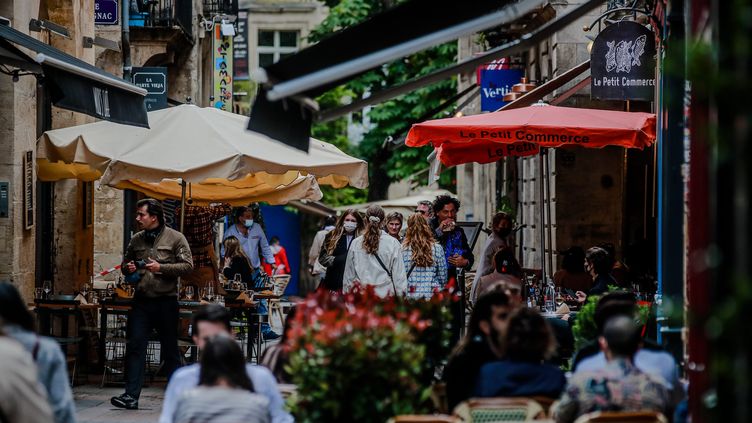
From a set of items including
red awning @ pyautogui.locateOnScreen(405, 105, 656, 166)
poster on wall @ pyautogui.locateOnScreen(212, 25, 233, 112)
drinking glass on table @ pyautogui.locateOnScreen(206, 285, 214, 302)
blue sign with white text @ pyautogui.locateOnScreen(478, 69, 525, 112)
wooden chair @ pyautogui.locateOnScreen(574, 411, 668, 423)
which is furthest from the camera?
poster on wall @ pyautogui.locateOnScreen(212, 25, 233, 112)

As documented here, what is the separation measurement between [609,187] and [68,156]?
32.6 ft

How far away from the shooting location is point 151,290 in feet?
39.5

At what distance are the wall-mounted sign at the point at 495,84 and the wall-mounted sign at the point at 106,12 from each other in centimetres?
604

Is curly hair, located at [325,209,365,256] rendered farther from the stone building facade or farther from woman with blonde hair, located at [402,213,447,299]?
the stone building facade

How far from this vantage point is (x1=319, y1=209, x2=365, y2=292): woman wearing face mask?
14.3 m

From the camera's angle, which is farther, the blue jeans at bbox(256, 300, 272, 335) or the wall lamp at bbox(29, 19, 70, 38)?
the blue jeans at bbox(256, 300, 272, 335)

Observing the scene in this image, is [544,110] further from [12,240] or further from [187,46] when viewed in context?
[187,46]

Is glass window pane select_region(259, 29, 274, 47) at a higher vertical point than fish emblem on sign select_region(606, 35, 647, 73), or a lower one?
higher

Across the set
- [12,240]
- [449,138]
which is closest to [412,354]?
[449,138]

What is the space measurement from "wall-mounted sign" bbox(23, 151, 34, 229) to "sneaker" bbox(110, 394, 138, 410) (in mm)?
3100

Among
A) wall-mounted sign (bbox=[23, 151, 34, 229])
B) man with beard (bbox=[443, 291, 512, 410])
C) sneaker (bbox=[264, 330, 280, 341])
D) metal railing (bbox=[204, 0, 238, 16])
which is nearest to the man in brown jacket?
wall-mounted sign (bbox=[23, 151, 34, 229])

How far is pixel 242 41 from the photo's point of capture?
1575 inches

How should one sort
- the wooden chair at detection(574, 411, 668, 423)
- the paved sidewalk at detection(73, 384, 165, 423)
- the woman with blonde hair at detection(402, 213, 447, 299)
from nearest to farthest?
the wooden chair at detection(574, 411, 668, 423)
the paved sidewalk at detection(73, 384, 165, 423)
the woman with blonde hair at detection(402, 213, 447, 299)

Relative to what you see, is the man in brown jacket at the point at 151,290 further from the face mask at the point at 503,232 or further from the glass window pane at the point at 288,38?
the glass window pane at the point at 288,38
